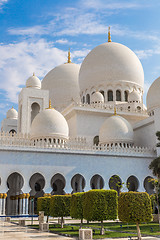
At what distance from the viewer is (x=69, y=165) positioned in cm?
1939

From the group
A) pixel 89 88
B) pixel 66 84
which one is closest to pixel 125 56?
pixel 89 88

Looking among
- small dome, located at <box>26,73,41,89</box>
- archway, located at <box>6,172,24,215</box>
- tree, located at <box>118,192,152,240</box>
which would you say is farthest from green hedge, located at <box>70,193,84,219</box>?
small dome, located at <box>26,73,41,89</box>

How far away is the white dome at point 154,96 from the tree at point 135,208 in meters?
15.9

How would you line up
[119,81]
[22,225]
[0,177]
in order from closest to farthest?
1. [22,225]
2. [0,177]
3. [119,81]

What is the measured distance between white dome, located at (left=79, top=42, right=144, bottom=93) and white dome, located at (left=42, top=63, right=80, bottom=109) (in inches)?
89.5

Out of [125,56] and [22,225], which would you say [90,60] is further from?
[22,225]

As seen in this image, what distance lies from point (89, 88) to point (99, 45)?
4769mm

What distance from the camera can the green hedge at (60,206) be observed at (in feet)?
37.7

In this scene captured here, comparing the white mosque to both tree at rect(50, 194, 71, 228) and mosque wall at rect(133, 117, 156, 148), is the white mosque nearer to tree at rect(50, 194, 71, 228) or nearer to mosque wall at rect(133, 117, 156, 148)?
mosque wall at rect(133, 117, 156, 148)

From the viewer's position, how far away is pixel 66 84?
3111 centimetres

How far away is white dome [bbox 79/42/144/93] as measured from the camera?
27.6 m

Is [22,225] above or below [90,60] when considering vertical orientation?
below

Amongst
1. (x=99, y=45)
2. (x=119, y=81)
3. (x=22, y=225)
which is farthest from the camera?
(x=99, y=45)

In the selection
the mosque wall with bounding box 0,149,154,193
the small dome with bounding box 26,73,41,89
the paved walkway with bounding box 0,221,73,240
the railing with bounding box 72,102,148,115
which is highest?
the small dome with bounding box 26,73,41,89
